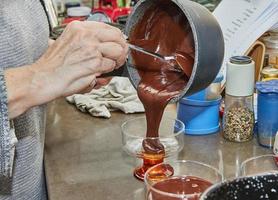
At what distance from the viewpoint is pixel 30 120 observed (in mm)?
1201

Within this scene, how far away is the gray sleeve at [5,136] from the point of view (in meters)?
0.93

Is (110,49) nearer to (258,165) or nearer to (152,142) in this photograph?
(152,142)

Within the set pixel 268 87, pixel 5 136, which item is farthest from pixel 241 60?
pixel 5 136

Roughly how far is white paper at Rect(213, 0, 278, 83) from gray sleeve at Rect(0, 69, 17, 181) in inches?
29.9

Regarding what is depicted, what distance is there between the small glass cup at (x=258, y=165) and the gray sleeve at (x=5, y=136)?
416 millimetres

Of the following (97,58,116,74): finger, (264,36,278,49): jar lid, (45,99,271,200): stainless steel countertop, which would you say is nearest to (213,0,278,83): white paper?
(264,36,278,49): jar lid

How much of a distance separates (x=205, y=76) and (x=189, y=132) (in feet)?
1.16

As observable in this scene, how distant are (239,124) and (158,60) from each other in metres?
0.32

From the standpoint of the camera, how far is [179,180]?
2.93 ft

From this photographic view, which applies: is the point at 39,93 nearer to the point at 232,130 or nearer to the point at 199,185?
the point at 199,185

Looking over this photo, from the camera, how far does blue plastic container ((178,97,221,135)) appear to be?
54.3 inches

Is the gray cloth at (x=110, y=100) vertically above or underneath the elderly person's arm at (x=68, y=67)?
underneath

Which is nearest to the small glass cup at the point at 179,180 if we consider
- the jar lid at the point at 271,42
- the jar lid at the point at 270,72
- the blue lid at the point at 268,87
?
the blue lid at the point at 268,87

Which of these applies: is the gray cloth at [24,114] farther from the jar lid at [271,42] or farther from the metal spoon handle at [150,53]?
the jar lid at [271,42]
